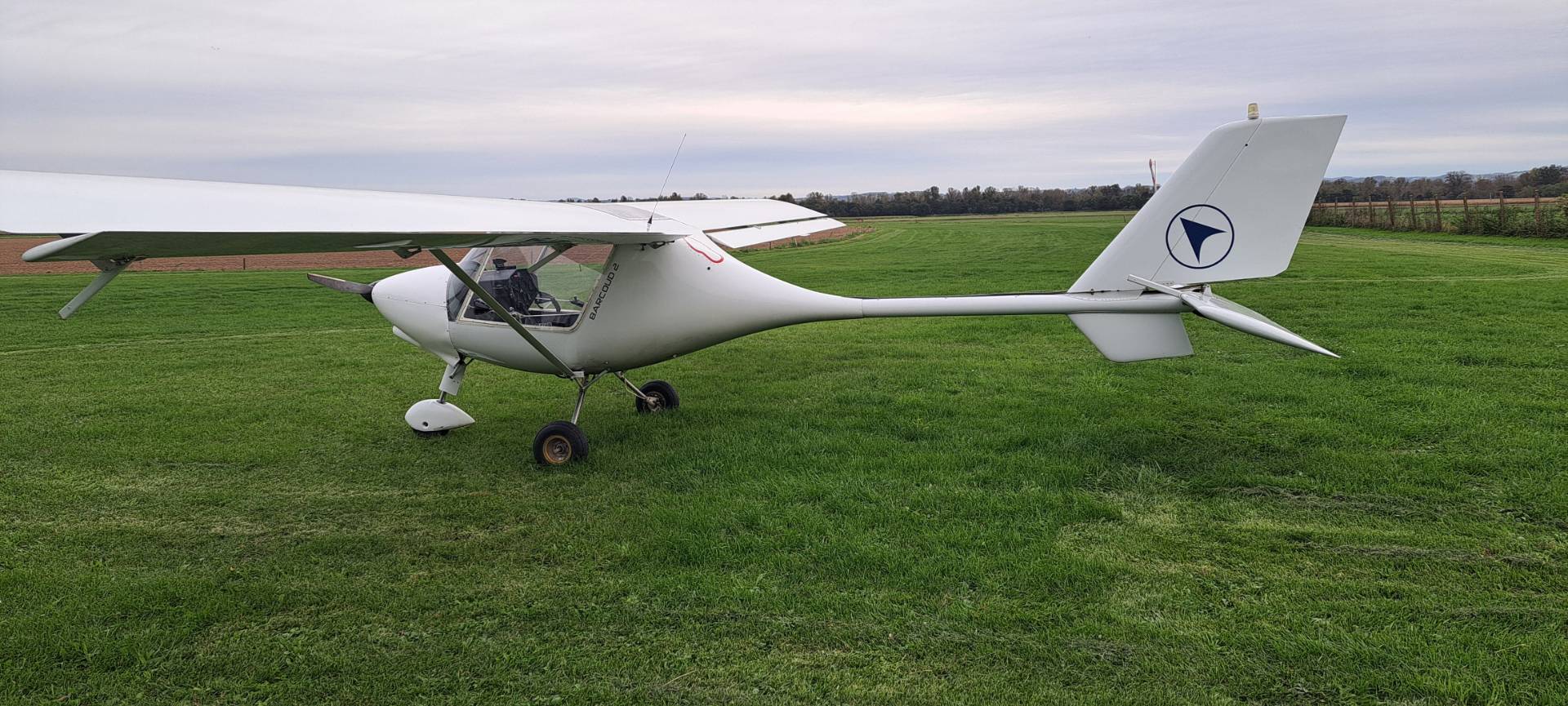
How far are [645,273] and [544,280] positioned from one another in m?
0.84

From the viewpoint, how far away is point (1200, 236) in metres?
6.50

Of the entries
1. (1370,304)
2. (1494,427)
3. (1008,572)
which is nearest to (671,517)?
(1008,572)

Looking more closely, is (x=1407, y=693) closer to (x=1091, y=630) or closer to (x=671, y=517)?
(x=1091, y=630)

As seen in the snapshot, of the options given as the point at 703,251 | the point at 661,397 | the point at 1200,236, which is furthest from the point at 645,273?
the point at 1200,236

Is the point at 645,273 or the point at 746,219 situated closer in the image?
the point at 645,273

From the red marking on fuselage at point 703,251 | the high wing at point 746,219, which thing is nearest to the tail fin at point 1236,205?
the red marking on fuselage at point 703,251

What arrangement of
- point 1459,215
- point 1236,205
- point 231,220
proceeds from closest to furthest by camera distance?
point 231,220 < point 1236,205 < point 1459,215

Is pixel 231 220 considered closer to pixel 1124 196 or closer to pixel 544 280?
pixel 544 280

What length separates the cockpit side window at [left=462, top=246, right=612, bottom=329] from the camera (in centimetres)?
727

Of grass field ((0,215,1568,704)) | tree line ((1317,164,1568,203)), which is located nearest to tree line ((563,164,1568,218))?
tree line ((1317,164,1568,203))

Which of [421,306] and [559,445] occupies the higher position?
[421,306]

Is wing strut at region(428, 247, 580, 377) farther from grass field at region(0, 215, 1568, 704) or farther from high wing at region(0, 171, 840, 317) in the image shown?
grass field at region(0, 215, 1568, 704)

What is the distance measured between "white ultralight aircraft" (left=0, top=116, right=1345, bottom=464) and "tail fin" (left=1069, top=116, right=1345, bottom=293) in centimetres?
1

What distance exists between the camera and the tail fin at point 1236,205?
20.2ft
